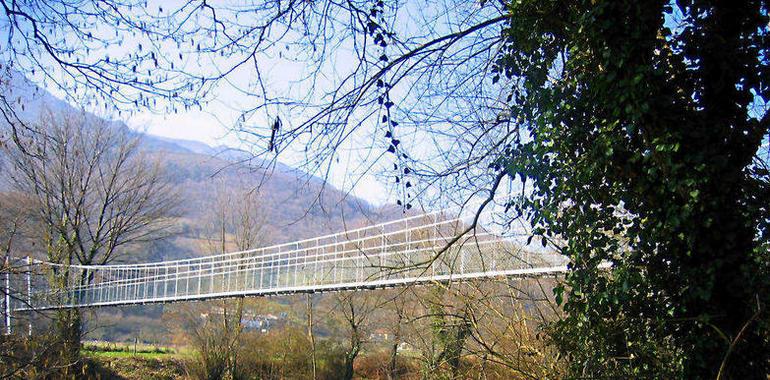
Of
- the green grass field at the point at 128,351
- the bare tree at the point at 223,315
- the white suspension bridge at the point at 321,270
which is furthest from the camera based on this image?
the green grass field at the point at 128,351

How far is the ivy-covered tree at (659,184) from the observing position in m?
2.39

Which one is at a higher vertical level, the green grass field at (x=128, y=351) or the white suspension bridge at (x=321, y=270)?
the white suspension bridge at (x=321, y=270)

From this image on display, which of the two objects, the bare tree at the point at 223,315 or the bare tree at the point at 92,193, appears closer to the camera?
the bare tree at the point at 223,315

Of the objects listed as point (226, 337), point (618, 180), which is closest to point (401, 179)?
point (618, 180)

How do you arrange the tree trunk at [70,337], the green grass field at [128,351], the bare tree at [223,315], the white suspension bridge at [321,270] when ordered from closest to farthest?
the white suspension bridge at [321,270] < the tree trunk at [70,337] < the bare tree at [223,315] < the green grass field at [128,351]

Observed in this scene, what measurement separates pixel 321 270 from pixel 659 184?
525 cm

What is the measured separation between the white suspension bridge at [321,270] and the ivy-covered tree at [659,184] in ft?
1.92

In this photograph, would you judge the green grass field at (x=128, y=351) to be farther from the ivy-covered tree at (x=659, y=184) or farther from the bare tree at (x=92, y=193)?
the ivy-covered tree at (x=659, y=184)

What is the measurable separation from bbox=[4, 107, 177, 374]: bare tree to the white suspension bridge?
0.98 metres

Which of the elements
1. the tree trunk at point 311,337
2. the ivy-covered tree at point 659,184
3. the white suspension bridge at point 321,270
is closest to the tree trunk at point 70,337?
the white suspension bridge at point 321,270

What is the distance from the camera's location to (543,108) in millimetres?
2906

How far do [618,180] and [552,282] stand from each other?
1.59 metres

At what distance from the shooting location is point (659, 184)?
8.14 ft

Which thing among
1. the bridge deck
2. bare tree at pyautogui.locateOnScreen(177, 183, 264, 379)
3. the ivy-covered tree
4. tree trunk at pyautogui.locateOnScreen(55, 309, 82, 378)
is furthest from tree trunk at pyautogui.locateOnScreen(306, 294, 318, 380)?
the ivy-covered tree
